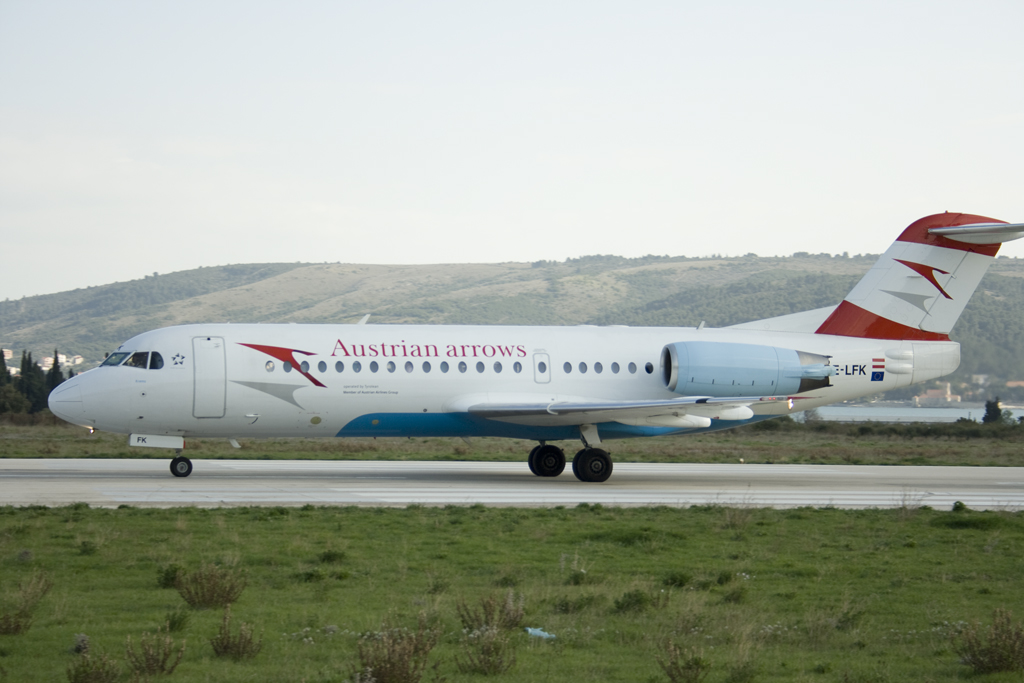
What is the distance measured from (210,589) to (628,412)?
1577cm

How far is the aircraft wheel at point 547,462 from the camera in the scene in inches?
1094

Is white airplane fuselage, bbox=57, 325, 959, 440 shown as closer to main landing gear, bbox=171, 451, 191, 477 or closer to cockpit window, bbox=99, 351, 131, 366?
cockpit window, bbox=99, 351, 131, 366

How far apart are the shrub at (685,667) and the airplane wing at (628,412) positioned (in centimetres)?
1646

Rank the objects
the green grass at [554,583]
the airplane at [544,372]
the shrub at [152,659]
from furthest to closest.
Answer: the airplane at [544,372] < the green grass at [554,583] < the shrub at [152,659]

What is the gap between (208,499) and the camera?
19.7 metres

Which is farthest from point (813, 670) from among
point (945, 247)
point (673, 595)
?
point (945, 247)

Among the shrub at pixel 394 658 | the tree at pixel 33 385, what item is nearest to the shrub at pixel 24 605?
the shrub at pixel 394 658

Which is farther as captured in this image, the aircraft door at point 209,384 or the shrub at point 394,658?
the aircraft door at point 209,384

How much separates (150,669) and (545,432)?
19.3m

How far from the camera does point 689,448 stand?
45.2 metres

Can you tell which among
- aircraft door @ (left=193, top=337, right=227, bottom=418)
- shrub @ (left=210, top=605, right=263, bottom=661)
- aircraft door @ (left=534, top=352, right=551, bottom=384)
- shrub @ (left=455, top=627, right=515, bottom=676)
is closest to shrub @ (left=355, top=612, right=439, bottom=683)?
shrub @ (left=455, top=627, right=515, bottom=676)

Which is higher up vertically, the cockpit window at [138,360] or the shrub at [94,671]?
the cockpit window at [138,360]

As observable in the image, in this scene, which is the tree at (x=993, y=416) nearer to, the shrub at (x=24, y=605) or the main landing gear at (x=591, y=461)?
the main landing gear at (x=591, y=461)

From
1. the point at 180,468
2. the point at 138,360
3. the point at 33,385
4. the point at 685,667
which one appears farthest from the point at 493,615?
the point at 33,385
